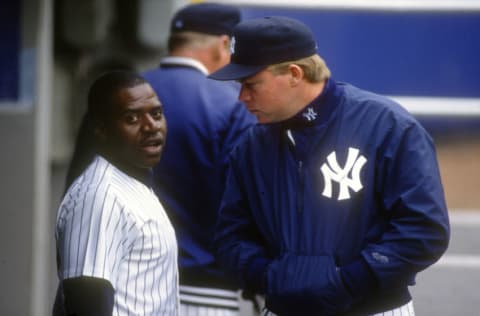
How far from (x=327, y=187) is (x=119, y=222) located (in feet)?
1.88

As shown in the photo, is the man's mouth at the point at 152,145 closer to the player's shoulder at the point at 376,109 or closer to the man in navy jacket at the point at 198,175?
the player's shoulder at the point at 376,109

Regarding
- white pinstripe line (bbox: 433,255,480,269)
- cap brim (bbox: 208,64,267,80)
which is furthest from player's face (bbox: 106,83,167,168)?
white pinstripe line (bbox: 433,255,480,269)

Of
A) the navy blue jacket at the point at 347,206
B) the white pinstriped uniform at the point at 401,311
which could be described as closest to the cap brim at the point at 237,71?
the navy blue jacket at the point at 347,206

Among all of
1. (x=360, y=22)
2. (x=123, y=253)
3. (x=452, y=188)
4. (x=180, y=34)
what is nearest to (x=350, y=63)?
(x=360, y=22)

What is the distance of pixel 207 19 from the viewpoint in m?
4.27

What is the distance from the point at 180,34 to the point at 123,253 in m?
1.55

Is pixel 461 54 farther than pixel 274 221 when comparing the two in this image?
Yes

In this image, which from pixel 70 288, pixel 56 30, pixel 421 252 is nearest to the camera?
pixel 70 288

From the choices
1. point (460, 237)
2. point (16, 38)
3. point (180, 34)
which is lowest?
point (460, 237)

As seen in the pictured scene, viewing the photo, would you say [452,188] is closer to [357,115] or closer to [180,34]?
[180,34]

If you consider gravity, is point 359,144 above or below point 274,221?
above

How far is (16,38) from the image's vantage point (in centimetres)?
548

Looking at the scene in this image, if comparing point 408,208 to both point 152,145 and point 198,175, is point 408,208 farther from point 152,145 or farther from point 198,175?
point 198,175

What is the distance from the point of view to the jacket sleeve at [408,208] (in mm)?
3039
